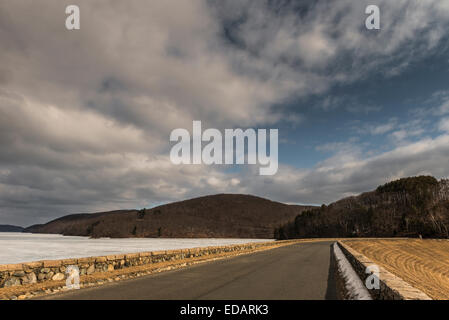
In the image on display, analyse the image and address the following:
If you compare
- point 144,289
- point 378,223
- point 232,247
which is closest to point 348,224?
point 378,223

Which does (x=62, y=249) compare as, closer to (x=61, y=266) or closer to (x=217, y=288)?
(x=61, y=266)

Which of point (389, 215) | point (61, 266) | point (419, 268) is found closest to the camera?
point (61, 266)

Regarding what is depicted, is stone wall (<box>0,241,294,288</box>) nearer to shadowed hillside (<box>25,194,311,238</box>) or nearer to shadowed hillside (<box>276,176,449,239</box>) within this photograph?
shadowed hillside (<box>276,176,449,239</box>)

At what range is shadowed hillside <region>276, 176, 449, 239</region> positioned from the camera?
93625mm

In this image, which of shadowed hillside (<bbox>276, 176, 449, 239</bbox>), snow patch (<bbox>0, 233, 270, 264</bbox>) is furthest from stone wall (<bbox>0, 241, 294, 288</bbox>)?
shadowed hillside (<bbox>276, 176, 449, 239</bbox>)

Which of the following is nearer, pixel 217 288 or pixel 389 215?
pixel 217 288

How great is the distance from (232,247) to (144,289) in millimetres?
21122

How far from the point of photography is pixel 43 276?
35.5 feet

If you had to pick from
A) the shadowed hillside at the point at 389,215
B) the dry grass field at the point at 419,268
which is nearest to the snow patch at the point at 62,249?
the dry grass field at the point at 419,268

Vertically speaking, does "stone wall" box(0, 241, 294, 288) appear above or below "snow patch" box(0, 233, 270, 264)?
above

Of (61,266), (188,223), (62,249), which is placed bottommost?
(188,223)

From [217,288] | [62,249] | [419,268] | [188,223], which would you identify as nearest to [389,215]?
[188,223]

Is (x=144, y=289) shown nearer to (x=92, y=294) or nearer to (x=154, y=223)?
(x=92, y=294)

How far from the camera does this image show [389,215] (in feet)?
382
